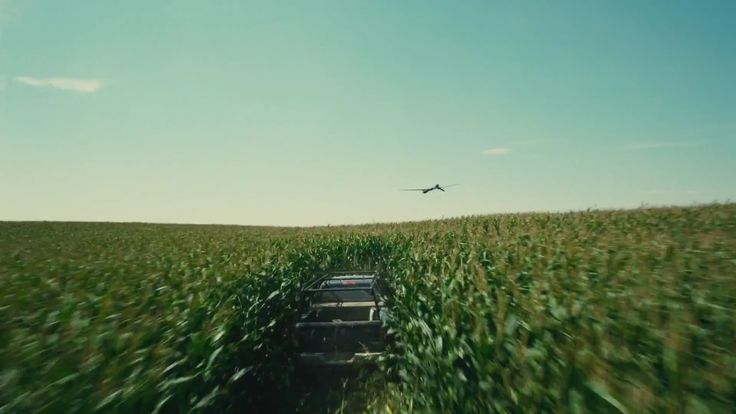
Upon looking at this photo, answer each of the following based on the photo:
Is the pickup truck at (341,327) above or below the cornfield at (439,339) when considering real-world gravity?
below

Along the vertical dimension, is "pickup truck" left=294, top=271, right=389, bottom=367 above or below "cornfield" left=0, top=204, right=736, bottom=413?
below

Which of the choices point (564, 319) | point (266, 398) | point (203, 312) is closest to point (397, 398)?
point (266, 398)

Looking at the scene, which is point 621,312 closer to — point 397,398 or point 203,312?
point 397,398

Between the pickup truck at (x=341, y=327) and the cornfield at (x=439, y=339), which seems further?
the pickup truck at (x=341, y=327)

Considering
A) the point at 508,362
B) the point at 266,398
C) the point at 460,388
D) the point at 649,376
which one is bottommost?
the point at 266,398

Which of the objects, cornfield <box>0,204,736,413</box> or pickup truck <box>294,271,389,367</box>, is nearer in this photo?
cornfield <box>0,204,736,413</box>
